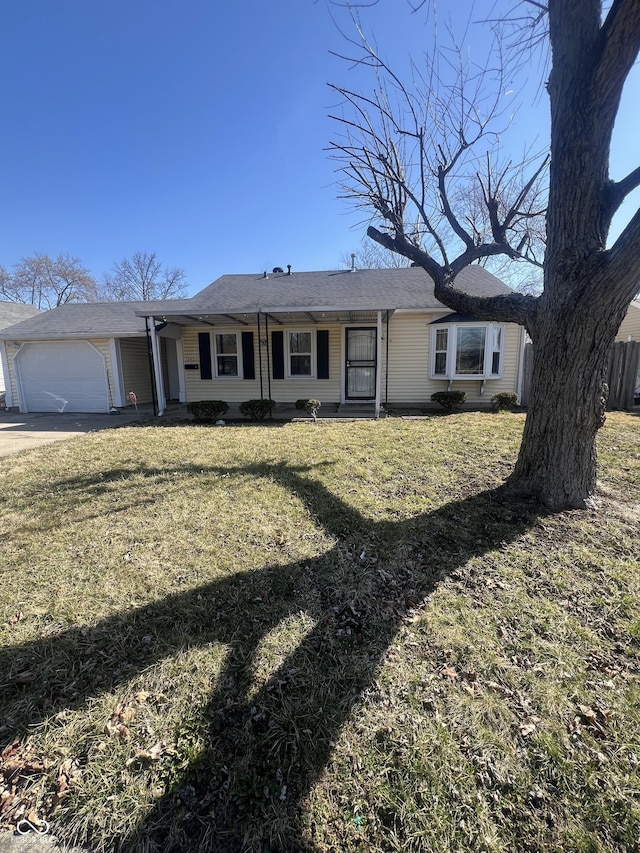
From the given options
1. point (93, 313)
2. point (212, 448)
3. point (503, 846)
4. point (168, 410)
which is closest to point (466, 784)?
point (503, 846)

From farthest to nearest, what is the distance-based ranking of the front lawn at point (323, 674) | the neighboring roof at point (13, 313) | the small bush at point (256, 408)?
the neighboring roof at point (13, 313), the small bush at point (256, 408), the front lawn at point (323, 674)

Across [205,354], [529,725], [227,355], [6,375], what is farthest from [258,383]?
[529,725]

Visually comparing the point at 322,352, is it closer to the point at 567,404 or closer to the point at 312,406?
the point at 312,406

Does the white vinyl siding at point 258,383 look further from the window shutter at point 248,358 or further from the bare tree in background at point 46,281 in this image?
the bare tree in background at point 46,281

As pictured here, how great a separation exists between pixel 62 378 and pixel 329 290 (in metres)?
9.18

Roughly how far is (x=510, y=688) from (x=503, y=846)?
2.26 ft

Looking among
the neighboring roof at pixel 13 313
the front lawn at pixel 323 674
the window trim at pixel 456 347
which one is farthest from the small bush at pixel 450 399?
the neighboring roof at pixel 13 313

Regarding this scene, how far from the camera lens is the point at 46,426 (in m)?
9.76

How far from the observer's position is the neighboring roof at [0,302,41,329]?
1812 centimetres

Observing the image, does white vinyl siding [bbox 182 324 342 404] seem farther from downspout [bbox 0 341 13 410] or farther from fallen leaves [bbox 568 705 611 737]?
fallen leaves [bbox 568 705 611 737]

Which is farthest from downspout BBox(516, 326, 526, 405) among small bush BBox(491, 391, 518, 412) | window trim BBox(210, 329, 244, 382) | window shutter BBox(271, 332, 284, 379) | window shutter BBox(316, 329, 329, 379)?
window trim BBox(210, 329, 244, 382)

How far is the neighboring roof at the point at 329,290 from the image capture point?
1070cm

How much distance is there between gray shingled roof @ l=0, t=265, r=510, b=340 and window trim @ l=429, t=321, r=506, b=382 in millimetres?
763

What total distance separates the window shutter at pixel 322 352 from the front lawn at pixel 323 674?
A: 7.66m
